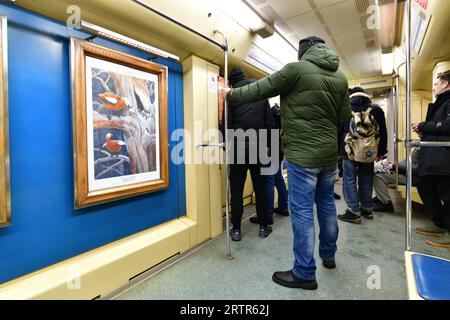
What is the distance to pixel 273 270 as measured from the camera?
1840 mm

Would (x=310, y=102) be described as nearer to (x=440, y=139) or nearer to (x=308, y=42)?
(x=308, y=42)

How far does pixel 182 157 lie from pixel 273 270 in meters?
1.25

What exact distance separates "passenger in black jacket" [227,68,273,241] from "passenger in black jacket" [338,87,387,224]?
1.16 m

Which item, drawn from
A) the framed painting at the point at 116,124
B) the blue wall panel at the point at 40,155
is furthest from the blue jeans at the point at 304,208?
the blue wall panel at the point at 40,155

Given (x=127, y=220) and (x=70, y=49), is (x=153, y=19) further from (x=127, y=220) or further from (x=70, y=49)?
(x=127, y=220)

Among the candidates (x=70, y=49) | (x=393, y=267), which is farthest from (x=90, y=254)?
(x=393, y=267)

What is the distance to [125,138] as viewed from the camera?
1.76 m

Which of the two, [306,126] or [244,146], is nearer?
[306,126]

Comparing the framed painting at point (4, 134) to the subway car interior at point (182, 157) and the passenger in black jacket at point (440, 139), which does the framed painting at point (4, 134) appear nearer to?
the subway car interior at point (182, 157)

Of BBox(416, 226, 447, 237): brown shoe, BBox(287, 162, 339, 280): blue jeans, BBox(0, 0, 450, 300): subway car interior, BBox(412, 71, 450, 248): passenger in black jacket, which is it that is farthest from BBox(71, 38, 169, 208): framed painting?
BBox(416, 226, 447, 237): brown shoe

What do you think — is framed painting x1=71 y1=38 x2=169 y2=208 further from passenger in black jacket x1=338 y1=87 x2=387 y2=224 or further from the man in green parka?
passenger in black jacket x1=338 y1=87 x2=387 y2=224

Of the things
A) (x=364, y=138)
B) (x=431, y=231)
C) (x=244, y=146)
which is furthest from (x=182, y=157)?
(x=431, y=231)

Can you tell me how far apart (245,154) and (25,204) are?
5.60 feet

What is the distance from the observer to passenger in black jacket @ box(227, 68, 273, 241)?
2357 mm
